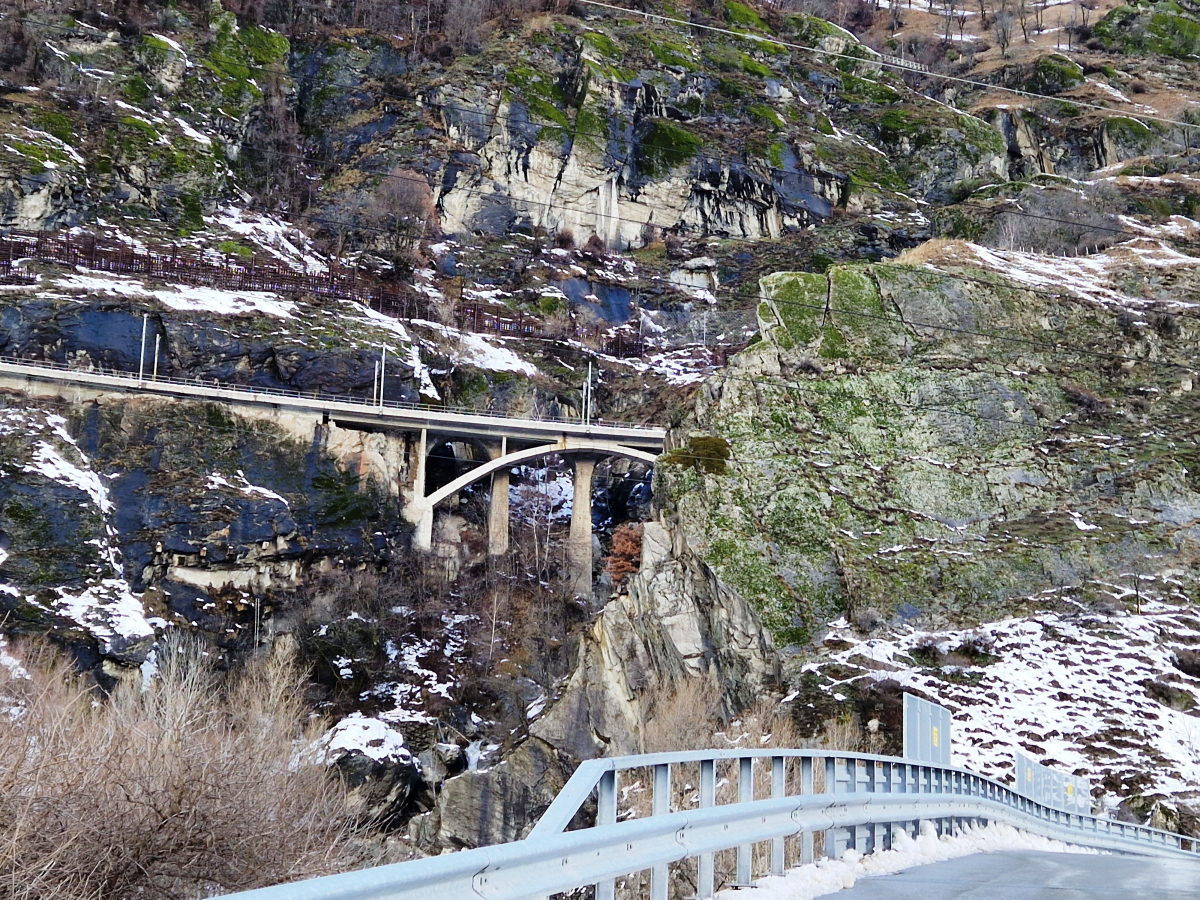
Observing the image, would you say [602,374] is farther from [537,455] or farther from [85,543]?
[85,543]

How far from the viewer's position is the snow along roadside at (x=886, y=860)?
307 inches

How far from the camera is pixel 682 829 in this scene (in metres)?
6.80

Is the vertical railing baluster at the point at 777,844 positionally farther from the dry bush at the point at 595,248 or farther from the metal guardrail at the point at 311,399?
the dry bush at the point at 595,248

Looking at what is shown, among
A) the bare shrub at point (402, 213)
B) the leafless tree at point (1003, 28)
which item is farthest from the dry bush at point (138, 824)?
the leafless tree at point (1003, 28)

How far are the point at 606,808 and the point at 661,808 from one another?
77 cm

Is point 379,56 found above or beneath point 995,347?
above

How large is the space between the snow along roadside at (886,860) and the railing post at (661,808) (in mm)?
842

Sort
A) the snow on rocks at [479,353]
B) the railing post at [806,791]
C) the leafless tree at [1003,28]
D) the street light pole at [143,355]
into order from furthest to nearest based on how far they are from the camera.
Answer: the leafless tree at [1003,28], the snow on rocks at [479,353], the street light pole at [143,355], the railing post at [806,791]

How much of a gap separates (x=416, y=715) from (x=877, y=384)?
81.9 feet

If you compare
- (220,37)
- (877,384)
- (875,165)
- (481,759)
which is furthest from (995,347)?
(220,37)

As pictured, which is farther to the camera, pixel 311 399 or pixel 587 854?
pixel 311 399

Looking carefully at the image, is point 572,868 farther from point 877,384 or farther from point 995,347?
point 995,347

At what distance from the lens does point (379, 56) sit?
10244cm

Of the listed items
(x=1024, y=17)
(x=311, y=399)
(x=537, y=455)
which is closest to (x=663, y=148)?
(x=537, y=455)
